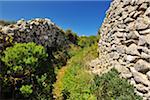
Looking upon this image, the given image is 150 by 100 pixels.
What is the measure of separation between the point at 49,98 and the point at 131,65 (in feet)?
16.0

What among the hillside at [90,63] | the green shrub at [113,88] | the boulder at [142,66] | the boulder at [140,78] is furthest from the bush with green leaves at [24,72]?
the boulder at [142,66]

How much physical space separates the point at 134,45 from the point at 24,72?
5535mm

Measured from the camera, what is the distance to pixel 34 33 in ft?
56.5

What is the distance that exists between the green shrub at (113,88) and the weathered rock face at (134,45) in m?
0.17

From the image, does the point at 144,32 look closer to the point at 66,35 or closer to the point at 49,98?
the point at 49,98

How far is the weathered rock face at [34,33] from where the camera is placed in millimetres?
14288

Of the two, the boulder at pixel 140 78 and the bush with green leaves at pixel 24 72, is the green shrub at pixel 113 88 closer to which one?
the boulder at pixel 140 78

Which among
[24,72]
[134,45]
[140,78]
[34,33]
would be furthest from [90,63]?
[34,33]

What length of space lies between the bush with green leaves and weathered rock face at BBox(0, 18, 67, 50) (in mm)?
1746

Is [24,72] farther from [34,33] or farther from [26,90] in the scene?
[34,33]

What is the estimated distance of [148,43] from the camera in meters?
6.17

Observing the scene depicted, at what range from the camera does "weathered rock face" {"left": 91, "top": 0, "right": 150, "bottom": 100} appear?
622 centimetres

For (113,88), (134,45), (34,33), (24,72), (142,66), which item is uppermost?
(34,33)

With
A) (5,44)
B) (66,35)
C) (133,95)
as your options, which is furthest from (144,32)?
(66,35)
